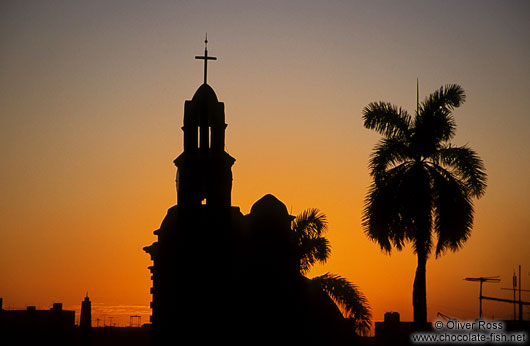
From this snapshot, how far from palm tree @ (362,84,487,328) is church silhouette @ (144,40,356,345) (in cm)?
436

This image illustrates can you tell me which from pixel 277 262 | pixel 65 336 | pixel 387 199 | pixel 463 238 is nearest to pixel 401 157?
pixel 387 199

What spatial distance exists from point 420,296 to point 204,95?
1282cm

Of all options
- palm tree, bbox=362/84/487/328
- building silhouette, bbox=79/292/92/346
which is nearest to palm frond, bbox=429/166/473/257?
palm tree, bbox=362/84/487/328

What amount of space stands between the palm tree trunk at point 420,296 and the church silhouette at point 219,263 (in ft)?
13.9

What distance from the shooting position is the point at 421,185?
3725 cm

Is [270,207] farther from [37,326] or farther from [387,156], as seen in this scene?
[37,326]

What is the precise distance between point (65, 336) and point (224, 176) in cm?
4432

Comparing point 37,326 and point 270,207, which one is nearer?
point 270,207

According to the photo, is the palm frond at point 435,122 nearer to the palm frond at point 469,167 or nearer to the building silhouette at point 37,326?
the palm frond at point 469,167

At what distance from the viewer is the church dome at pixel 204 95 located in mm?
37344

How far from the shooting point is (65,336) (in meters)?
75.7

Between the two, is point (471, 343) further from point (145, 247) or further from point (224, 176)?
point (145, 247)

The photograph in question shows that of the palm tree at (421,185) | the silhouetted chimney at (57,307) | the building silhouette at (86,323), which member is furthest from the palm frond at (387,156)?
the silhouetted chimney at (57,307)

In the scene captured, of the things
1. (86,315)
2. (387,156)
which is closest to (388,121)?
(387,156)
